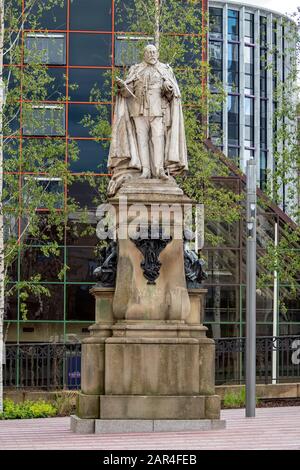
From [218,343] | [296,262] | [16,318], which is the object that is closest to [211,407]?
[218,343]

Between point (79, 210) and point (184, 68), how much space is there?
7.78m

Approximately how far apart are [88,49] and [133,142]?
27128 mm

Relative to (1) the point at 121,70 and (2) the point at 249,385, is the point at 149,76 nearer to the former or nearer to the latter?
(2) the point at 249,385

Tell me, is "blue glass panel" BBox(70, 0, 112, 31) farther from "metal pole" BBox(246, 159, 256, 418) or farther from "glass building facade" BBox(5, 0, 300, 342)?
"metal pole" BBox(246, 159, 256, 418)

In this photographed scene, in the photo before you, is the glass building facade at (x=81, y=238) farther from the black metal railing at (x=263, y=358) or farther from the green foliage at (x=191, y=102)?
the black metal railing at (x=263, y=358)

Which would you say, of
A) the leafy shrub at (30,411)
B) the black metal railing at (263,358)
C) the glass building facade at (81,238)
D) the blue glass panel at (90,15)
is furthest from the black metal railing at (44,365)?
the blue glass panel at (90,15)

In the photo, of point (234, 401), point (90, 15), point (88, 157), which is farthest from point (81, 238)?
point (234, 401)

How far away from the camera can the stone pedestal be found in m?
14.9

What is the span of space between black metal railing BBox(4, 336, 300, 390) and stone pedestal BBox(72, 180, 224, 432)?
950 cm

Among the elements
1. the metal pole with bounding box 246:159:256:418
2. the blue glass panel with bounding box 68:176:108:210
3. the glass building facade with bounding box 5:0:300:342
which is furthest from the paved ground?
the blue glass panel with bounding box 68:176:108:210

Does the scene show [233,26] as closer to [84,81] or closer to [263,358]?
[84,81]

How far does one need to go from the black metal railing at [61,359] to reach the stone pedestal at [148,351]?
9501mm

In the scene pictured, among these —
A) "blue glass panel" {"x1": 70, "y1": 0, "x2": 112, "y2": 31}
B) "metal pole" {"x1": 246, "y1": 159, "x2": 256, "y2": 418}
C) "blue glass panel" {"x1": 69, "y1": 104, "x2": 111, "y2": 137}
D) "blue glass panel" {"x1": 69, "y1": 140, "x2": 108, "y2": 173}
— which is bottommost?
"metal pole" {"x1": 246, "y1": 159, "x2": 256, "y2": 418}

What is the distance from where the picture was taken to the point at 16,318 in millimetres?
41719
